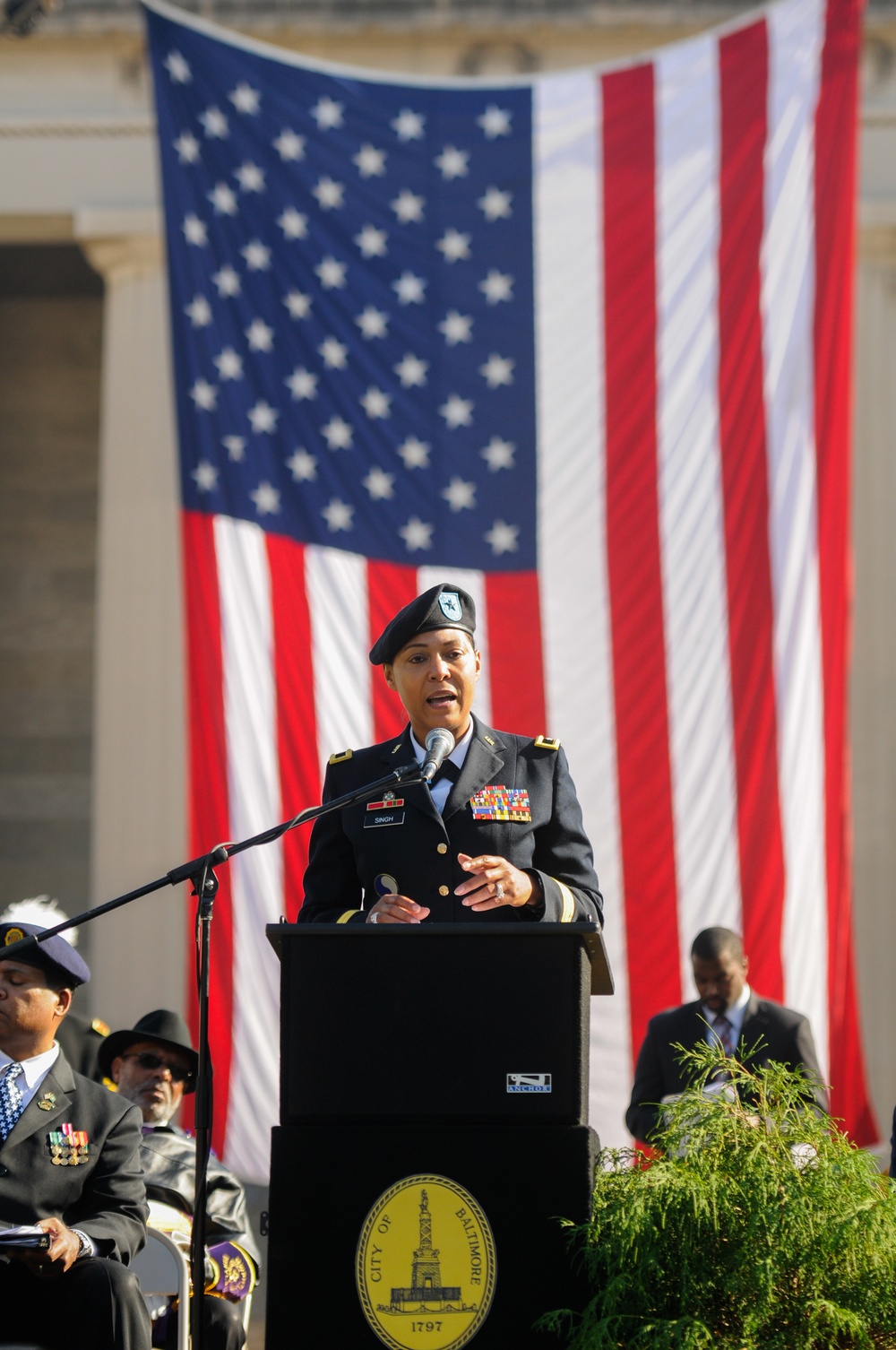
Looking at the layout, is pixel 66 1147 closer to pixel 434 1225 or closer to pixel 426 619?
pixel 434 1225

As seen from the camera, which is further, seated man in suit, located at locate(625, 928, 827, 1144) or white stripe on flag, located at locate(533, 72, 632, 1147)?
white stripe on flag, located at locate(533, 72, 632, 1147)

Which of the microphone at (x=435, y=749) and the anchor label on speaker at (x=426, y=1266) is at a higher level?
the microphone at (x=435, y=749)

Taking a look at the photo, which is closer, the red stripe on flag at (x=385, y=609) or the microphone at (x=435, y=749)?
the microphone at (x=435, y=749)

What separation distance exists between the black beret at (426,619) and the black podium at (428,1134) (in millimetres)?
753

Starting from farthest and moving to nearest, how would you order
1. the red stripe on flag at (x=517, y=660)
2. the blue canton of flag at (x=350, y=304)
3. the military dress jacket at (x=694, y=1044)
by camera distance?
the blue canton of flag at (x=350, y=304)
the red stripe on flag at (x=517, y=660)
the military dress jacket at (x=694, y=1044)

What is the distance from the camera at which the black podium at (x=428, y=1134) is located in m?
3.07

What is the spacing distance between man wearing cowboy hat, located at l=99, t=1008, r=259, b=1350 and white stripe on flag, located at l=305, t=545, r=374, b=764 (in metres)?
2.75

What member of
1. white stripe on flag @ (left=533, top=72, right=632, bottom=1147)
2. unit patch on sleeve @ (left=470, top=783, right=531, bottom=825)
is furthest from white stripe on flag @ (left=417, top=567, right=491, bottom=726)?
unit patch on sleeve @ (left=470, top=783, right=531, bottom=825)

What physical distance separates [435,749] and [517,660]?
548cm

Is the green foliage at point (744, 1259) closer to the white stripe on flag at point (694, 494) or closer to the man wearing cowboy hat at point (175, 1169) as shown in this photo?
the man wearing cowboy hat at point (175, 1169)

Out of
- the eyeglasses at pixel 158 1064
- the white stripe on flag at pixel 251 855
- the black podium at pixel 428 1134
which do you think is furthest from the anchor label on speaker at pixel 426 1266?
the white stripe on flag at pixel 251 855

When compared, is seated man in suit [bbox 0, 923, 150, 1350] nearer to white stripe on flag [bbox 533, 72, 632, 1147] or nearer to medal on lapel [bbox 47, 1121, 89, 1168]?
medal on lapel [bbox 47, 1121, 89, 1168]

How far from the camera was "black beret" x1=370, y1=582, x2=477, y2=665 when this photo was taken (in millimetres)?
3682

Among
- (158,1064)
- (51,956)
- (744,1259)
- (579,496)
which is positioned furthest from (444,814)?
(579,496)
